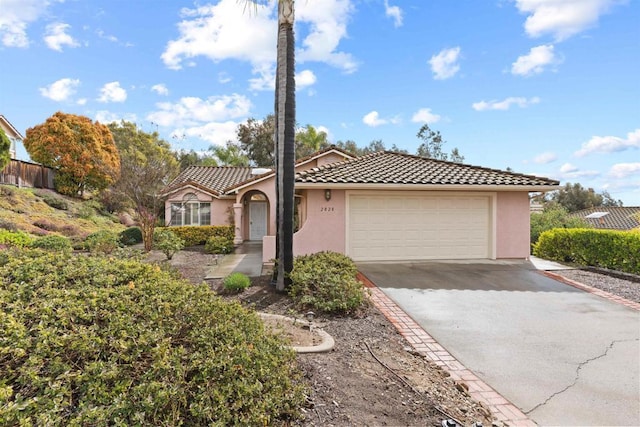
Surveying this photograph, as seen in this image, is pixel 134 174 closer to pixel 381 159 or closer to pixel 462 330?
pixel 381 159

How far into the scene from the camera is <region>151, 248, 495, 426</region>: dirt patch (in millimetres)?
2996

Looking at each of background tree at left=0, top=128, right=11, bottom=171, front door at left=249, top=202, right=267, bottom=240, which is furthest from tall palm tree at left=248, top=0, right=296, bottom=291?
background tree at left=0, top=128, right=11, bottom=171

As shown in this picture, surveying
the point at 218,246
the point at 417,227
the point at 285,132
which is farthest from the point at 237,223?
the point at 285,132

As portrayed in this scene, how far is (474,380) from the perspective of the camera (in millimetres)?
4195

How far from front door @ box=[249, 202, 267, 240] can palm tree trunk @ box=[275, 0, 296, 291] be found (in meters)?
15.1

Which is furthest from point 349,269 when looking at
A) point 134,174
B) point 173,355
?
point 134,174

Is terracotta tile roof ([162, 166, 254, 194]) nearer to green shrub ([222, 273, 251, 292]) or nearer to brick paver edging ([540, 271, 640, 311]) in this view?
green shrub ([222, 273, 251, 292])

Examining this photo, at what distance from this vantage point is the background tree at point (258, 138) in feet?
124

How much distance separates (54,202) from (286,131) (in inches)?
956

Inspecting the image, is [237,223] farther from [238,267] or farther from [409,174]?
[409,174]

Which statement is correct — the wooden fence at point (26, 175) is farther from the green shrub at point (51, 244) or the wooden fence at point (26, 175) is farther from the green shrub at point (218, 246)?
the green shrub at point (218, 246)

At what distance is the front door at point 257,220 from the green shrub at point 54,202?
1379 cm

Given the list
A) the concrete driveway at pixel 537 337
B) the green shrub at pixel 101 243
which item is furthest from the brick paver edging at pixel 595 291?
the green shrub at pixel 101 243

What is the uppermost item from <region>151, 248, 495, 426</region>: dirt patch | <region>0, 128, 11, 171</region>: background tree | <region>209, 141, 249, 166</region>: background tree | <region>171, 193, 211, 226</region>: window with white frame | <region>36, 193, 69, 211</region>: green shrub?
<region>209, 141, 249, 166</region>: background tree
